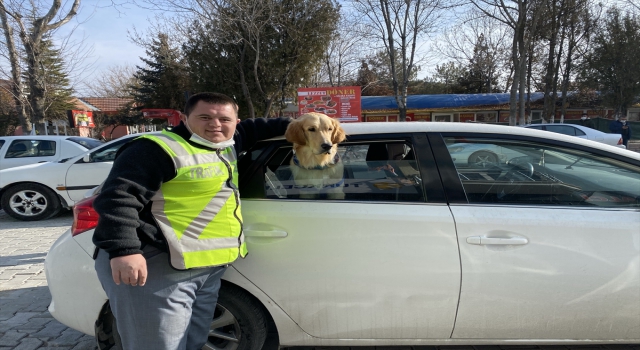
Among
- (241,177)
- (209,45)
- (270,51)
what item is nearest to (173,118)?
(209,45)

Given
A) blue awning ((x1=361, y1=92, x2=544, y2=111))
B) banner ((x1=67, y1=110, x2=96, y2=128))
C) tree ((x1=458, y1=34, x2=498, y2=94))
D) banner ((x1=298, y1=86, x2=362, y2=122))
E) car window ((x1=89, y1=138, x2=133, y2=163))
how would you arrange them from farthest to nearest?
1. tree ((x1=458, y1=34, x2=498, y2=94))
2. blue awning ((x1=361, y1=92, x2=544, y2=111))
3. banner ((x1=67, y1=110, x2=96, y2=128))
4. banner ((x1=298, y1=86, x2=362, y2=122))
5. car window ((x1=89, y1=138, x2=133, y2=163))

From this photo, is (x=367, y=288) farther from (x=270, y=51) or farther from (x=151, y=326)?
(x=270, y=51)

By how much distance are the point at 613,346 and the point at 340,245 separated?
2080 millimetres

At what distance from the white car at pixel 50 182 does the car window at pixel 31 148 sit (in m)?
1.89

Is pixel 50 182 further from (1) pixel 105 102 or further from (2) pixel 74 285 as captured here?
(1) pixel 105 102

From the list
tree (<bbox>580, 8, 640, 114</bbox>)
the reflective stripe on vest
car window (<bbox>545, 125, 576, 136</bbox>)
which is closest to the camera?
the reflective stripe on vest

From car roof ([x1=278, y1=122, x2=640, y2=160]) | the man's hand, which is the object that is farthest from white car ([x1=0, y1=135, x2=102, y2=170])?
car roof ([x1=278, y1=122, x2=640, y2=160])

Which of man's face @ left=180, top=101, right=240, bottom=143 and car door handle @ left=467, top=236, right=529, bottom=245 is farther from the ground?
man's face @ left=180, top=101, right=240, bottom=143

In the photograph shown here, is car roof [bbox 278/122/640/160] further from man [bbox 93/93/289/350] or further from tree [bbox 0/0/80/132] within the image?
tree [bbox 0/0/80/132]

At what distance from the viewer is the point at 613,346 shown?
2.37 m

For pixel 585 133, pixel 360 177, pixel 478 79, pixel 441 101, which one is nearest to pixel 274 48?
pixel 585 133

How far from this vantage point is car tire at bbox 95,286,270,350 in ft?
6.48

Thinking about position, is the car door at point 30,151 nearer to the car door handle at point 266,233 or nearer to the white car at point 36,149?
the white car at point 36,149

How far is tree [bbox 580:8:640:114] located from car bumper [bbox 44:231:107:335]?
3082 centimetres
